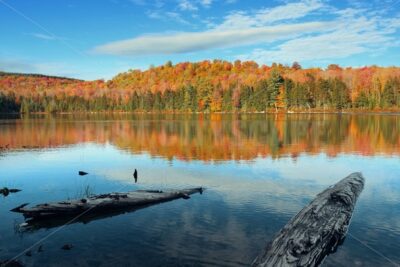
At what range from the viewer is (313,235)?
34.3 ft

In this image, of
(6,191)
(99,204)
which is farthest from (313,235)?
(6,191)

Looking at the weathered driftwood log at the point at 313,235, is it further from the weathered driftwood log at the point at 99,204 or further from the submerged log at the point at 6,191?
the submerged log at the point at 6,191

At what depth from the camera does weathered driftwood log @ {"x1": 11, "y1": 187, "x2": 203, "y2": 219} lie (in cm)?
1409

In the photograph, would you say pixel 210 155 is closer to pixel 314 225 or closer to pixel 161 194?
pixel 161 194

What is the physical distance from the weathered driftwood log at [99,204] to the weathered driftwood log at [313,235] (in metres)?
6.49

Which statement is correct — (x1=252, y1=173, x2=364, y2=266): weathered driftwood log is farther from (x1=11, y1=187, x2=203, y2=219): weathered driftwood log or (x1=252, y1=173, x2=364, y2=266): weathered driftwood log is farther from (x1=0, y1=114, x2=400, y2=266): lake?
(x1=11, y1=187, x2=203, y2=219): weathered driftwood log

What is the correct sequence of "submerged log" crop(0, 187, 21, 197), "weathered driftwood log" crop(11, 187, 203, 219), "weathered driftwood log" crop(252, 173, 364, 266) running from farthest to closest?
1. "submerged log" crop(0, 187, 21, 197)
2. "weathered driftwood log" crop(11, 187, 203, 219)
3. "weathered driftwood log" crop(252, 173, 364, 266)

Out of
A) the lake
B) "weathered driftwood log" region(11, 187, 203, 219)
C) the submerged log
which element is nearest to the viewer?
the lake

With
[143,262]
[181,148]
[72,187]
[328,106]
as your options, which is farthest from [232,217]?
[328,106]

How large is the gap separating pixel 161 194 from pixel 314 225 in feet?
24.5

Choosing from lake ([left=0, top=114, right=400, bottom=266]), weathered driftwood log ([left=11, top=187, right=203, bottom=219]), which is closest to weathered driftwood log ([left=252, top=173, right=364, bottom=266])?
lake ([left=0, top=114, right=400, bottom=266])

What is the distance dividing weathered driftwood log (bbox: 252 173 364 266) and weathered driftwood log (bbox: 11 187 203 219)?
21.3 feet

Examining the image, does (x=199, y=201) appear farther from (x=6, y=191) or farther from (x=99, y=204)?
(x=6, y=191)

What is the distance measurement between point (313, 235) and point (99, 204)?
8.22 metres
